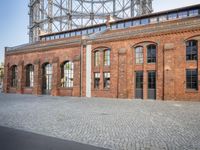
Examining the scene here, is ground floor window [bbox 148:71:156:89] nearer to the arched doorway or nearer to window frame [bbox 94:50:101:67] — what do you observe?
window frame [bbox 94:50:101:67]

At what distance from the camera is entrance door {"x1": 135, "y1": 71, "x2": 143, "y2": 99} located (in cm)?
2086

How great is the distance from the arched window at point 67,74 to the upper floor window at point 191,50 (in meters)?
13.7

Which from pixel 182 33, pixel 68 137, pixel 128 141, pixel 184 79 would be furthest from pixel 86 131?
A: pixel 182 33

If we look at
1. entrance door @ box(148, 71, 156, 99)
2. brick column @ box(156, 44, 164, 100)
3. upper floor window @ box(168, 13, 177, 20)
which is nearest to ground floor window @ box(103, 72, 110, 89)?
entrance door @ box(148, 71, 156, 99)

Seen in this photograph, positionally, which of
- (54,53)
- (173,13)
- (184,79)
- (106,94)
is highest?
(173,13)

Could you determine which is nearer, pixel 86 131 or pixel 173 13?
pixel 86 131

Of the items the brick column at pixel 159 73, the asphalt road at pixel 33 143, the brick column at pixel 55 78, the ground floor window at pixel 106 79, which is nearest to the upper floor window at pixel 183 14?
the brick column at pixel 159 73

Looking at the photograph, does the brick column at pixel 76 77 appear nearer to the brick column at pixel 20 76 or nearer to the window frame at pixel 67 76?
the window frame at pixel 67 76

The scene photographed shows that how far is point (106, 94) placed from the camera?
876 inches

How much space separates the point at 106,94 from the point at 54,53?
9.68m

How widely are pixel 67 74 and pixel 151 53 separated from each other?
11.2m

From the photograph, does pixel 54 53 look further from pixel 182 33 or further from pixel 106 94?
pixel 182 33

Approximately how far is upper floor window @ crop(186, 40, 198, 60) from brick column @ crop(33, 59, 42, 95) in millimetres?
19145

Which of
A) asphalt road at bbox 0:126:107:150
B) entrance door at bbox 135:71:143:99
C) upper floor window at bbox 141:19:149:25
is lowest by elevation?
asphalt road at bbox 0:126:107:150
